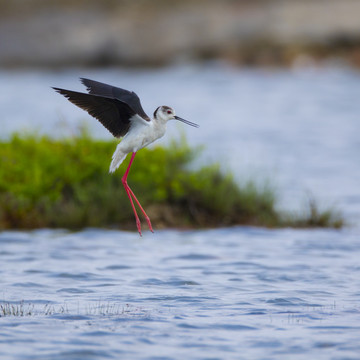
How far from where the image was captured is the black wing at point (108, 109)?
7820mm

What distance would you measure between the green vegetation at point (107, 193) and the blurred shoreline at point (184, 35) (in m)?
36.5

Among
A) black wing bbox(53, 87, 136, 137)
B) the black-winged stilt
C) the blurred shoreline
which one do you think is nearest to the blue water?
the black-winged stilt

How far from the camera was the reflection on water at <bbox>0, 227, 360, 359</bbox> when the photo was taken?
6.79m

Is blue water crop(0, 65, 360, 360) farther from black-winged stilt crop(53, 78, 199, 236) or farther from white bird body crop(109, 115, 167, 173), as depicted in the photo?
white bird body crop(109, 115, 167, 173)

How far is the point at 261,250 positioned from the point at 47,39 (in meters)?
42.3

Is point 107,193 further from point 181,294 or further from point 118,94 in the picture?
point 118,94

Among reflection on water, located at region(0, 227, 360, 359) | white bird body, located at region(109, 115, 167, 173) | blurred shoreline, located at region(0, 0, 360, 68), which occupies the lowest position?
reflection on water, located at region(0, 227, 360, 359)

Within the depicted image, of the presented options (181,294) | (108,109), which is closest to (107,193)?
(181,294)

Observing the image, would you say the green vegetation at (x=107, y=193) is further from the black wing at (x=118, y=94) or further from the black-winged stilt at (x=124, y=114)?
the black wing at (x=118, y=94)

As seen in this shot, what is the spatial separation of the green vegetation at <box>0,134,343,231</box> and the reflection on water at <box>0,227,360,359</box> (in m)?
0.31

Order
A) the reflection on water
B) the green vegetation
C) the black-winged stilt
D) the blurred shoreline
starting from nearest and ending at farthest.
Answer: the reflection on water, the black-winged stilt, the green vegetation, the blurred shoreline

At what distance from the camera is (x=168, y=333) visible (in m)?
7.10

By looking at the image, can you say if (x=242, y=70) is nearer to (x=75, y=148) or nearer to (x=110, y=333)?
(x=75, y=148)

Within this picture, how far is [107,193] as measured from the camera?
38.5ft
